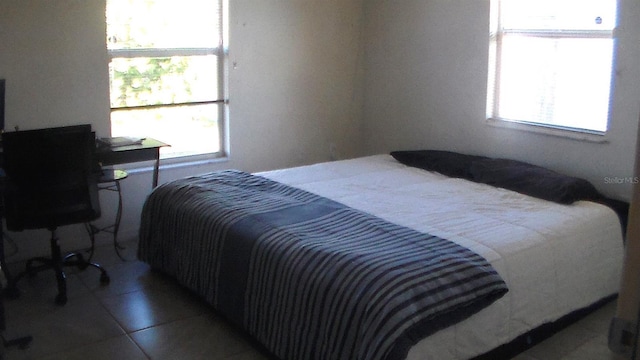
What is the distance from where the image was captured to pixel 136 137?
445 cm


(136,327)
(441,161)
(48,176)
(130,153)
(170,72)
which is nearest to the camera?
(136,327)

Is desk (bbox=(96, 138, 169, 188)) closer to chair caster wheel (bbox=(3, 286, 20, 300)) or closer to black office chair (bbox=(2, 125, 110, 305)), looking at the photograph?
black office chair (bbox=(2, 125, 110, 305))

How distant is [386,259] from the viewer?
2.78 m

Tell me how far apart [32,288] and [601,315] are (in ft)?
10.1

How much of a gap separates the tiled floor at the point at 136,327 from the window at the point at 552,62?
1.20 m

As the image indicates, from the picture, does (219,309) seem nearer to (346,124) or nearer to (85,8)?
(85,8)

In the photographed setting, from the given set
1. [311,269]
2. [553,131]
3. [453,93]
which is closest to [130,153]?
[311,269]

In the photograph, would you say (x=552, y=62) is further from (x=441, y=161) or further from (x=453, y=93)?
(x=441, y=161)

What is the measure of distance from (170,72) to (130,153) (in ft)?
2.71

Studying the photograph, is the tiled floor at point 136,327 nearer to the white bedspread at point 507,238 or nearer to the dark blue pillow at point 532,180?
the white bedspread at point 507,238

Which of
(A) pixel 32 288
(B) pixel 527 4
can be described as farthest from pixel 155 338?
(B) pixel 527 4

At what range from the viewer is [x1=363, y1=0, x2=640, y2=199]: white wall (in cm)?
Answer: 381

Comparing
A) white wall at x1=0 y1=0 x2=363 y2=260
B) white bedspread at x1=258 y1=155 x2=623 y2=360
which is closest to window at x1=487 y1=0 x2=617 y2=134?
white bedspread at x1=258 y1=155 x2=623 y2=360

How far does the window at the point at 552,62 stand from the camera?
393cm
